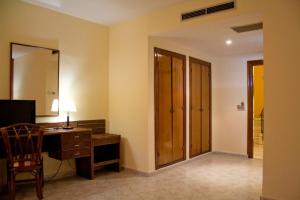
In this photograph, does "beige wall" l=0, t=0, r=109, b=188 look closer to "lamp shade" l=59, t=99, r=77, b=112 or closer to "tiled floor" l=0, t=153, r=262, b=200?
"lamp shade" l=59, t=99, r=77, b=112

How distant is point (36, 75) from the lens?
3686mm

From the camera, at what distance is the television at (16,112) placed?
10.3 ft

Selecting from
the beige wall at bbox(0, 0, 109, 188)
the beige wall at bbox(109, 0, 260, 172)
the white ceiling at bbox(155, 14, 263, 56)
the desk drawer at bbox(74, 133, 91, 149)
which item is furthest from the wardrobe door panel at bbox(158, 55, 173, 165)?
the desk drawer at bbox(74, 133, 91, 149)

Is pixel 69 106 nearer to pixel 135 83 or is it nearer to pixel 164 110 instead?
pixel 135 83

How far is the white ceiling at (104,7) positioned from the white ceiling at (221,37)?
1.66ft

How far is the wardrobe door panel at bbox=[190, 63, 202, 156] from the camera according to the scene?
5066 millimetres

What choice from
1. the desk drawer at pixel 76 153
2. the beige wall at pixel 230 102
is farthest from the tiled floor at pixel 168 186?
the beige wall at pixel 230 102

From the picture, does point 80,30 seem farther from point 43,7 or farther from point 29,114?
point 29,114

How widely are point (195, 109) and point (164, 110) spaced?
1.14 metres

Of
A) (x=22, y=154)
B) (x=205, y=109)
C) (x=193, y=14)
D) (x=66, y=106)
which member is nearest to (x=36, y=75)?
(x=66, y=106)

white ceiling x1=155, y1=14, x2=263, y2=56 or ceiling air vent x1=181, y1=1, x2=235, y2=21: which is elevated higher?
ceiling air vent x1=181, y1=1, x2=235, y2=21

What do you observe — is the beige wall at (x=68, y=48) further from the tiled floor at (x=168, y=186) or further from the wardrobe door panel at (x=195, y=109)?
the wardrobe door panel at (x=195, y=109)

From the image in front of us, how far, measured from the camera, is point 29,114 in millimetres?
3391

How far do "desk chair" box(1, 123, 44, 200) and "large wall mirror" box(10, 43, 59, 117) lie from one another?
2.09ft
